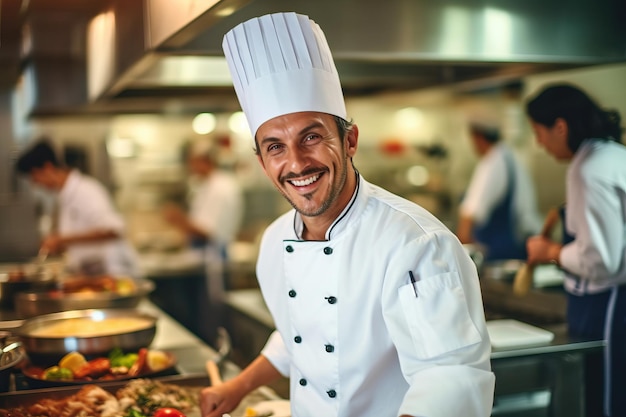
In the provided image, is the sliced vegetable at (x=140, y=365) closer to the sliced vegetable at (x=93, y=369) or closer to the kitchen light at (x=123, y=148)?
the sliced vegetable at (x=93, y=369)

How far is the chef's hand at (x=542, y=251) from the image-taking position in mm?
2764

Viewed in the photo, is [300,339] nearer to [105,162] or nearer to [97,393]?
[97,393]

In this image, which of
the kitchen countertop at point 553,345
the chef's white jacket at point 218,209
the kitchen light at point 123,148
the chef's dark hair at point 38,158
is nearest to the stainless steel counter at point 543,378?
the kitchen countertop at point 553,345

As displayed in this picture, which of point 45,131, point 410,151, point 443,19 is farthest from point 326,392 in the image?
point 410,151

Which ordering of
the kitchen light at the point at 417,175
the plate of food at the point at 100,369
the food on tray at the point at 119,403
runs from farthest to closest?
the kitchen light at the point at 417,175 → the plate of food at the point at 100,369 → the food on tray at the point at 119,403

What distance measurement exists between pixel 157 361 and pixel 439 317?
113cm

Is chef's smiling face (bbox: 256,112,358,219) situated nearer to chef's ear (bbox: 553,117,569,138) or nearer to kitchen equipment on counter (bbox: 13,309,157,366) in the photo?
kitchen equipment on counter (bbox: 13,309,157,366)

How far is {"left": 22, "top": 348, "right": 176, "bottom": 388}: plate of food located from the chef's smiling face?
0.85 meters

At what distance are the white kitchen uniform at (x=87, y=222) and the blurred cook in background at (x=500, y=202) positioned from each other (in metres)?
2.36

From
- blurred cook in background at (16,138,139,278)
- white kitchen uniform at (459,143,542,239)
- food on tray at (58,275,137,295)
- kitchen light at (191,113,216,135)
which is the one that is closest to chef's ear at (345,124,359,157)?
A: food on tray at (58,275,137,295)

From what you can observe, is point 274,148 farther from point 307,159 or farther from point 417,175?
point 417,175

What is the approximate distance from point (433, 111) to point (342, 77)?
5.78m

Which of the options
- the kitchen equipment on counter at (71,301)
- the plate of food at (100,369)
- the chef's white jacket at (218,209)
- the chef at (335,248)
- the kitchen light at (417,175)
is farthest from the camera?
the kitchen light at (417,175)

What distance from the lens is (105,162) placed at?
24.0 ft
